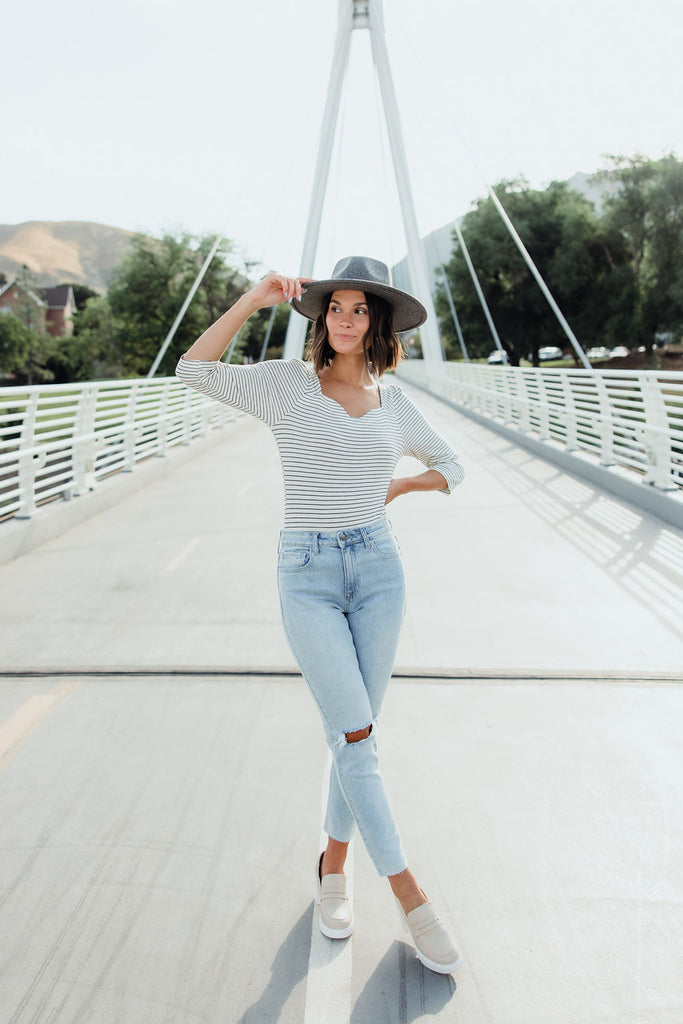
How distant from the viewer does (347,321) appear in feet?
8.81

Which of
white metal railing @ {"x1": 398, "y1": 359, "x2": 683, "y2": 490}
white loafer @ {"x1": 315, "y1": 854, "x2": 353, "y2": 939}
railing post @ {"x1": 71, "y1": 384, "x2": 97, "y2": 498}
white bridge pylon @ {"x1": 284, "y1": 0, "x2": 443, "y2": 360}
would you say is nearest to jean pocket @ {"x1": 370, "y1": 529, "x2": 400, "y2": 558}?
white loafer @ {"x1": 315, "y1": 854, "x2": 353, "y2": 939}

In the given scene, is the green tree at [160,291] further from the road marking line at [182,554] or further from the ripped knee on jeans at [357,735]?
→ the ripped knee on jeans at [357,735]

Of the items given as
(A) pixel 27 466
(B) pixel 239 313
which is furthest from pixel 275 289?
(A) pixel 27 466

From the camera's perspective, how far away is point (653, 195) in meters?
42.0

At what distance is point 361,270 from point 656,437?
24.8 ft

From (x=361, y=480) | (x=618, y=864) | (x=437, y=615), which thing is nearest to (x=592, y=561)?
(x=437, y=615)

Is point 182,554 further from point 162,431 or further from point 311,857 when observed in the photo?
point 162,431

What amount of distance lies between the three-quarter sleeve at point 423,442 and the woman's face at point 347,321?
0.82 feet

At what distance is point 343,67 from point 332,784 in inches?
1039

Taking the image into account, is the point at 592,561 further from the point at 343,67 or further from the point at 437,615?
the point at 343,67

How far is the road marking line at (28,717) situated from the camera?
3.84 m

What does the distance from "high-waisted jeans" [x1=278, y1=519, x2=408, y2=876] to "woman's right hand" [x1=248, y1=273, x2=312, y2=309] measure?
72 cm

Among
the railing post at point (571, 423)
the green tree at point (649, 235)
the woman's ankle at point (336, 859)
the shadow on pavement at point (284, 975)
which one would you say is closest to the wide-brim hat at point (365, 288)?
the woman's ankle at point (336, 859)

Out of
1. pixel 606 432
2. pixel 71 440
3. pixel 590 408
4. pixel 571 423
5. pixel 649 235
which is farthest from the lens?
pixel 649 235
